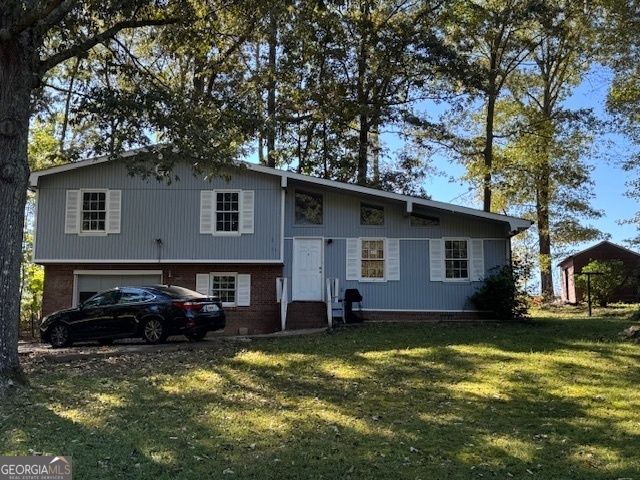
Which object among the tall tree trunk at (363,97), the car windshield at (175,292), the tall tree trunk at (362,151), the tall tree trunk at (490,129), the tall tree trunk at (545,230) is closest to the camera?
the car windshield at (175,292)

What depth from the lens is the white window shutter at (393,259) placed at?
1710cm

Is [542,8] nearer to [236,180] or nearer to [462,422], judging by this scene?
[236,180]

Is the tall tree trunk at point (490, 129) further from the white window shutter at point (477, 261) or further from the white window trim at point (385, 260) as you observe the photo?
the white window trim at point (385, 260)

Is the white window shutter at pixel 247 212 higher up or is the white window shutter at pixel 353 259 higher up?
the white window shutter at pixel 247 212

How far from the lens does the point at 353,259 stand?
17234 mm

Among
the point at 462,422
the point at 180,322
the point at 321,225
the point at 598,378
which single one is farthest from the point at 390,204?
the point at 462,422

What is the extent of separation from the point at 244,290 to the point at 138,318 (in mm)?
4882

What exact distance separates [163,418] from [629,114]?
2038 centimetres

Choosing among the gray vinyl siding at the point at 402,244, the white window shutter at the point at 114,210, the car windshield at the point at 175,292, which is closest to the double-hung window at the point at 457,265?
the gray vinyl siding at the point at 402,244

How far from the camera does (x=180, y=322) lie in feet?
40.3

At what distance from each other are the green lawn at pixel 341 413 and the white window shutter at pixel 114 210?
23.5 ft

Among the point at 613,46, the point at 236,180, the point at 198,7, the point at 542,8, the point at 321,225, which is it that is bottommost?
the point at 321,225

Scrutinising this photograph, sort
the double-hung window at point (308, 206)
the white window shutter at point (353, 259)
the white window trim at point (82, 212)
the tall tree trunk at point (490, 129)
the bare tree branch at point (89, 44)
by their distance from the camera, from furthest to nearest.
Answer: the tall tree trunk at point (490, 129) → the double-hung window at point (308, 206) → the white window shutter at point (353, 259) → the white window trim at point (82, 212) → the bare tree branch at point (89, 44)

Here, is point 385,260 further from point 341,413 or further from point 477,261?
point 341,413
